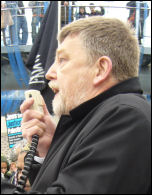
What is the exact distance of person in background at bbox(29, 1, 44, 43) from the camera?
1100 cm

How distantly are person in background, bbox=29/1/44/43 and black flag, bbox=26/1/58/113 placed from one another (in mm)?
5925

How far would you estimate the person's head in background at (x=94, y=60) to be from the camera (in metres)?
1.34

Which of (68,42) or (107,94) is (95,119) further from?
(68,42)

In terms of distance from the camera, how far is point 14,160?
6016 mm

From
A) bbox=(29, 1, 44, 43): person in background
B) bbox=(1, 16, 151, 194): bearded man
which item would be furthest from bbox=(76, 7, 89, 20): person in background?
bbox=(1, 16, 151, 194): bearded man

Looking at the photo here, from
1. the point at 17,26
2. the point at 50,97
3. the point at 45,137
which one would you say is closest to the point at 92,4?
the point at 17,26

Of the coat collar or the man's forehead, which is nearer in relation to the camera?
the coat collar

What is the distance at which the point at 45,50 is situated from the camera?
15.3 ft

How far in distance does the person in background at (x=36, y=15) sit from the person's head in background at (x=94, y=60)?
31.6 feet

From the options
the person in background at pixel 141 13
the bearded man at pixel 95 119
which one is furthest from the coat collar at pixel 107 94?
the person in background at pixel 141 13

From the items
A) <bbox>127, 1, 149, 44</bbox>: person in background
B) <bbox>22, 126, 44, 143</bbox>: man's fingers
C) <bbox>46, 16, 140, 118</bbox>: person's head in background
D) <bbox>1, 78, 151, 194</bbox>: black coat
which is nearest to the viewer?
<bbox>1, 78, 151, 194</bbox>: black coat

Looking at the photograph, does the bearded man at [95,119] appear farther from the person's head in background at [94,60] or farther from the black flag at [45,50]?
the black flag at [45,50]

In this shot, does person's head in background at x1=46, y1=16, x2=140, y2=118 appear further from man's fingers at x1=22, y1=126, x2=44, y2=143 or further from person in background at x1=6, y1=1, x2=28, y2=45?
person in background at x1=6, y1=1, x2=28, y2=45

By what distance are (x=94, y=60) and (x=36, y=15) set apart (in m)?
10.4
